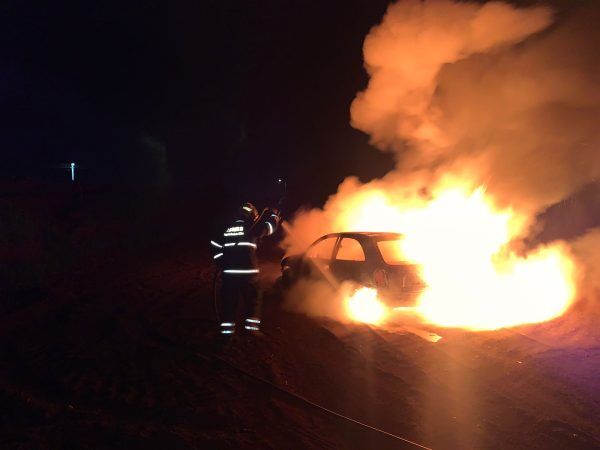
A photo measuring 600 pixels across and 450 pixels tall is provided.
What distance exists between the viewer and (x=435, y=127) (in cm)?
1248

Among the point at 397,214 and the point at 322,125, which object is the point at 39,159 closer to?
the point at 322,125

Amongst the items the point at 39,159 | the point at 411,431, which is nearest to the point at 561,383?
the point at 411,431

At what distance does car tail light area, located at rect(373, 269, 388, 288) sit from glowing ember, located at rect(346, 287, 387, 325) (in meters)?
0.13

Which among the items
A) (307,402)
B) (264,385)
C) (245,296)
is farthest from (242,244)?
(307,402)

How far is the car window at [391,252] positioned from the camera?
878 cm

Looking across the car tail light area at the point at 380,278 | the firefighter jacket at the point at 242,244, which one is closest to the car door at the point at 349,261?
the car tail light area at the point at 380,278

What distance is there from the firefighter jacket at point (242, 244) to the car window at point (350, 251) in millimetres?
1728

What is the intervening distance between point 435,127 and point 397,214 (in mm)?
2269

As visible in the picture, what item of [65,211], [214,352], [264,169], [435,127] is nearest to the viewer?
[214,352]

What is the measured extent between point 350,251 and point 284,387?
3.93m

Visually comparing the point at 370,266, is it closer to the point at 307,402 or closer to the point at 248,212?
the point at 248,212

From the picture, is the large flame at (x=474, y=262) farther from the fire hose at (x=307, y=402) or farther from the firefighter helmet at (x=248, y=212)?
the fire hose at (x=307, y=402)

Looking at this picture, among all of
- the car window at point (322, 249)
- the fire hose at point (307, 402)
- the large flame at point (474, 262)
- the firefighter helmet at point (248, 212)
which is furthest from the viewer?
the car window at point (322, 249)

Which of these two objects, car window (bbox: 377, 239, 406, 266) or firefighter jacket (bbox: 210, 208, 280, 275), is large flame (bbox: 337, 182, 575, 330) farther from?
firefighter jacket (bbox: 210, 208, 280, 275)
